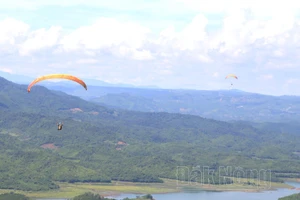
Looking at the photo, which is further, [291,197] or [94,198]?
[291,197]

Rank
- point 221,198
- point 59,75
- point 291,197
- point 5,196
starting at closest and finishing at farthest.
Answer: point 59,75
point 5,196
point 291,197
point 221,198

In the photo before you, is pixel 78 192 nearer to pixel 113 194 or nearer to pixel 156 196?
pixel 113 194

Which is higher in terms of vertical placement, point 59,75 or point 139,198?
point 59,75

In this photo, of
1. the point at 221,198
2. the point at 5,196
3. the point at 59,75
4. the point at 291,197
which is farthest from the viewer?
the point at 221,198

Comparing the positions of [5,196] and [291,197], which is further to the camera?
[291,197]

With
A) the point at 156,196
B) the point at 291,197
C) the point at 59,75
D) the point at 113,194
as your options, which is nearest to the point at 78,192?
the point at 113,194

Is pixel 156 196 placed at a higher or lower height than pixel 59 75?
lower

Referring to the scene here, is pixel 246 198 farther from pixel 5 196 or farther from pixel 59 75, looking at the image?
pixel 59 75

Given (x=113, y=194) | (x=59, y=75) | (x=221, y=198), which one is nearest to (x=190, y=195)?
(x=221, y=198)

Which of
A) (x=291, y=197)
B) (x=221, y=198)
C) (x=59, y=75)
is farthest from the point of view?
(x=221, y=198)
